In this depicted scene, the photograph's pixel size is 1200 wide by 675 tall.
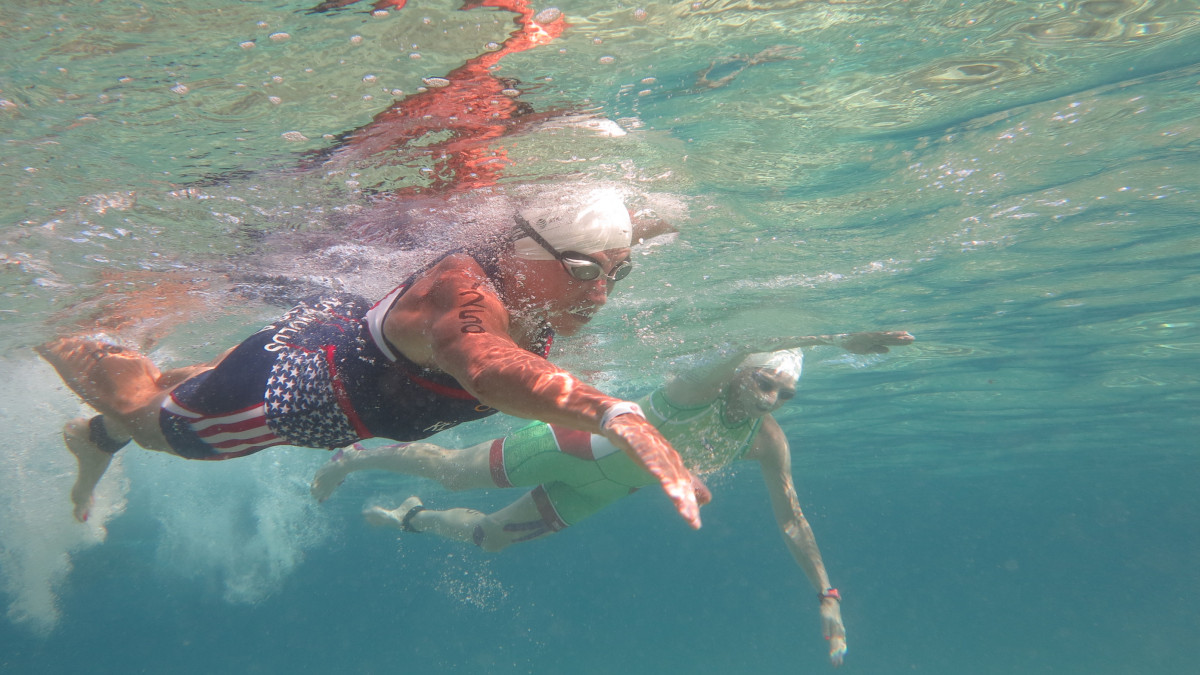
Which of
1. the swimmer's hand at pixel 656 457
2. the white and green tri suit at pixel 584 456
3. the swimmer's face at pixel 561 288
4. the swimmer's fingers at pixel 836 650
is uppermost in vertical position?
the swimmer's hand at pixel 656 457

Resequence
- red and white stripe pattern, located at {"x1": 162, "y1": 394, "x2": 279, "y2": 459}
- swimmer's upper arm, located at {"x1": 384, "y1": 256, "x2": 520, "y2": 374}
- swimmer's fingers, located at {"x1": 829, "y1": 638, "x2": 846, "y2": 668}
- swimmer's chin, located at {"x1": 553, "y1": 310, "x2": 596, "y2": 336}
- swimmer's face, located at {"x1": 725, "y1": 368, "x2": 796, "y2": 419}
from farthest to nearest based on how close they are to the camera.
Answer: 1. swimmer's face, located at {"x1": 725, "y1": 368, "x2": 796, "y2": 419}
2. swimmer's fingers, located at {"x1": 829, "y1": 638, "x2": 846, "y2": 668}
3. swimmer's chin, located at {"x1": 553, "y1": 310, "x2": 596, "y2": 336}
4. red and white stripe pattern, located at {"x1": 162, "y1": 394, "x2": 279, "y2": 459}
5. swimmer's upper arm, located at {"x1": 384, "y1": 256, "x2": 520, "y2": 374}

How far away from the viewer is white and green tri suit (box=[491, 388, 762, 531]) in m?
9.30

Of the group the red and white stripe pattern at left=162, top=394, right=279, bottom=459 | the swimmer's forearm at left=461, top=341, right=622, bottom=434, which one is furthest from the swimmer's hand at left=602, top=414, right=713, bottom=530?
the red and white stripe pattern at left=162, top=394, right=279, bottom=459

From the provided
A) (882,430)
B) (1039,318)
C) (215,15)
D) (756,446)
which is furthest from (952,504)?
(215,15)

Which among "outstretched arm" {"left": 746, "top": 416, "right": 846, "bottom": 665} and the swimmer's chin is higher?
the swimmer's chin

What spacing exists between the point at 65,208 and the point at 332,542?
197ft

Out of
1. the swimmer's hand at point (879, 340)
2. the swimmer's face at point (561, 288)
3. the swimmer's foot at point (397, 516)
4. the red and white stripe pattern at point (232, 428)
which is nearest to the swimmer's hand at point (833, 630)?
the swimmer's hand at point (879, 340)

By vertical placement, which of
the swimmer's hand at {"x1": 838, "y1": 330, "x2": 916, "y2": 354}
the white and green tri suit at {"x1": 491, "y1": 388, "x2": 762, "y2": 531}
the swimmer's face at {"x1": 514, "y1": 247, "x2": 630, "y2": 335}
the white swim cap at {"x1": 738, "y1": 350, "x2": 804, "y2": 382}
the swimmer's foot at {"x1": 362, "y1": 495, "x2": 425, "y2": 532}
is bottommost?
the swimmer's foot at {"x1": 362, "y1": 495, "x2": 425, "y2": 532}

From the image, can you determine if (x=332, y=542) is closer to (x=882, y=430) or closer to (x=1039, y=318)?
(x=882, y=430)

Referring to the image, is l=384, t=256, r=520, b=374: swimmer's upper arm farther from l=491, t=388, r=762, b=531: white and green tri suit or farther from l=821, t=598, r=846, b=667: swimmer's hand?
l=821, t=598, r=846, b=667: swimmer's hand

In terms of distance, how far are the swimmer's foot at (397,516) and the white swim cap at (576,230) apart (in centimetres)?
913

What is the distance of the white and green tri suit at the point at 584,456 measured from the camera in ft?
30.5

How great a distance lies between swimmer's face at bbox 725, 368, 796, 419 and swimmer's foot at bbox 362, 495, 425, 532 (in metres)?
6.78

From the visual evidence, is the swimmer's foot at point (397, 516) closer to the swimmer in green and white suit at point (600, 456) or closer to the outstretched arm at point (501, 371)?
the swimmer in green and white suit at point (600, 456)
